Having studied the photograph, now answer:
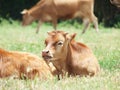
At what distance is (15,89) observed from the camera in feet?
20.6

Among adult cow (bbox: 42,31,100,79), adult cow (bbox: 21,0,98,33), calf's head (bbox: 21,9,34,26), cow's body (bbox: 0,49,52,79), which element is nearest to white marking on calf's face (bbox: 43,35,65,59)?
adult cow (bbox: 42,31,100,79)

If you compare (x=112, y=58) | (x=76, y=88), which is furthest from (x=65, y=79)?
(x=112, y=58)

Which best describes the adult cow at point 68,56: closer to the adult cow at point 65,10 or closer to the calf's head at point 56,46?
the calf's head at point 56,46

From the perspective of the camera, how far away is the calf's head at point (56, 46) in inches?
282

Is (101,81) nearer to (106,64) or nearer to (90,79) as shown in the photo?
(90,79)

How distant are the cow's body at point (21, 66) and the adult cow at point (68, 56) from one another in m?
0.18

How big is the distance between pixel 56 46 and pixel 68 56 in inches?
16.4

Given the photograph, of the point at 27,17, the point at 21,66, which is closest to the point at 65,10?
the point at 27,17

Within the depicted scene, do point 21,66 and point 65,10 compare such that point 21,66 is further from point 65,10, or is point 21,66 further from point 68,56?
point 65,10

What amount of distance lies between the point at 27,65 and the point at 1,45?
5.63 meters

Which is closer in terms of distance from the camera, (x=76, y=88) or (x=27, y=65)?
(x=76, y=88)

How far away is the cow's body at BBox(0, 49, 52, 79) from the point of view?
6.96 metres

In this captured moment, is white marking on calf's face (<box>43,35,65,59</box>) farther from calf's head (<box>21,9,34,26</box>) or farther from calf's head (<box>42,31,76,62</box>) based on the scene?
calf's head (<box>21,9,34,26</box>)

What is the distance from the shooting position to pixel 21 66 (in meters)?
7.06
